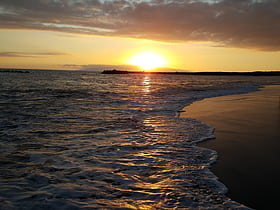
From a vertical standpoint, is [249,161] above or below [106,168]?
above

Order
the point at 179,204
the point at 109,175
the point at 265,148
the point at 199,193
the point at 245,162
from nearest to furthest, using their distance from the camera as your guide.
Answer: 1. the point at 179,204
2. the point at 199,193
3. the point at 109,175
4. the point at 245,162
5. the point at 265,148

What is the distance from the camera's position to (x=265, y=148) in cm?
627

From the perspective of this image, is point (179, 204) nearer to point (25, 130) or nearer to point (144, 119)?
point (25, 130)

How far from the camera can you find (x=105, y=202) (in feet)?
12.4

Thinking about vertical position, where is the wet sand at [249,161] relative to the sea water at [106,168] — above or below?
above

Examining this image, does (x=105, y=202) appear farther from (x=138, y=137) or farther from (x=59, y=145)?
(x=138, y=137)

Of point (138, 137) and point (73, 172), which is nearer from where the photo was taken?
point (73, 172)

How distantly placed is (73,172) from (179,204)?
7.83ft

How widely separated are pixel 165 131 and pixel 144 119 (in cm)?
248

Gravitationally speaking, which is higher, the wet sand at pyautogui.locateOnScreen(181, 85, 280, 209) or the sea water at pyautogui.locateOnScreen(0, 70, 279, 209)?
the wet sand at pyautogui.locateOnScreen(181, 85, 280, 209)

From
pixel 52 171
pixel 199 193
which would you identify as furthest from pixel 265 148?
pixel 52 171

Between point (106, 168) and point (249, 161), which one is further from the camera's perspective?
point (249, 161)

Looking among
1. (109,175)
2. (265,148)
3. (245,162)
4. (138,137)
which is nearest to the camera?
(109,175)

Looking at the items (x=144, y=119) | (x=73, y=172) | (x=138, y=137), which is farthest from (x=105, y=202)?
(x=144, y=119)
